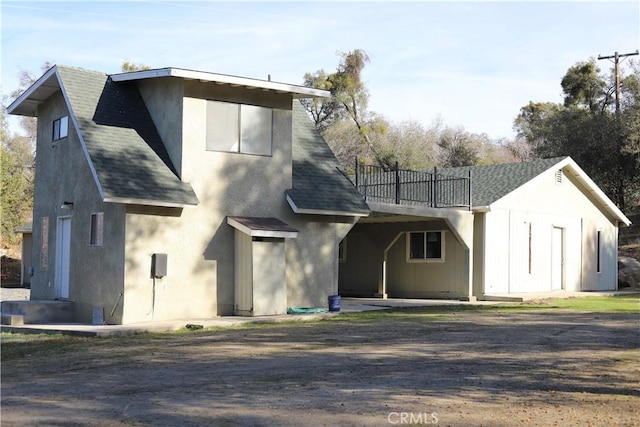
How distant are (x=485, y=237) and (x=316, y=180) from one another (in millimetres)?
6710

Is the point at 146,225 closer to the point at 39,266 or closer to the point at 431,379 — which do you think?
the point at 39,266

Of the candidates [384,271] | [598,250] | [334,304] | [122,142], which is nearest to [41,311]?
[122,142]

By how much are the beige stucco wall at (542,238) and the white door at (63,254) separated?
1217cm

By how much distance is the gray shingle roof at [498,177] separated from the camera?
25891 millimetres

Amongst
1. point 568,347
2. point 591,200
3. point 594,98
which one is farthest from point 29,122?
point 568,347

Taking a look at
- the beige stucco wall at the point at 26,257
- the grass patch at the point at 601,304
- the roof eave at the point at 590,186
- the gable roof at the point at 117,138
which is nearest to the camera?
the gable roof at the point at 117,138

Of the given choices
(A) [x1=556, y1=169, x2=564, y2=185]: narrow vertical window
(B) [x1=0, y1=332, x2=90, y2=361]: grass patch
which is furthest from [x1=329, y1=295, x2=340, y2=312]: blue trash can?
(A) [x1=556, y1=169, x2=564, y2=185]: narrow vertical window

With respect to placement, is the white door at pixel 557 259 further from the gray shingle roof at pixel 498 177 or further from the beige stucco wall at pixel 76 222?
the beige stucco wall at pixel 76 222

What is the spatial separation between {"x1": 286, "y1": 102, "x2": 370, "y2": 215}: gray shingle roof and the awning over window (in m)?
0.84

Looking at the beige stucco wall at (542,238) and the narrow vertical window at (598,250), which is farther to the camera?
the narrow vertical window at (598,250)

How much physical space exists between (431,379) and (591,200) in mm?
21762

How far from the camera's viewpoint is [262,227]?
18.4m

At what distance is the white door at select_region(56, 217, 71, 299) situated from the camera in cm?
1883

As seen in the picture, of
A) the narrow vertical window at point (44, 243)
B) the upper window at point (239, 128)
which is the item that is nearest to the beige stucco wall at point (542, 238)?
the upper window at point (239, 128)
